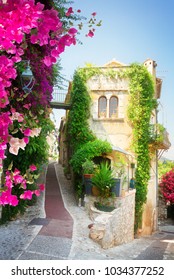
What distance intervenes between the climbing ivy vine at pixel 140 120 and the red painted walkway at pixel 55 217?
12.1 ft

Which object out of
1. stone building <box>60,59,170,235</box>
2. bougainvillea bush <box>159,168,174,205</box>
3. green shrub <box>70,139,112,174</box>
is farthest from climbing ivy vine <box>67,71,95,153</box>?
bougainvillea bush <box>159,168,174,205</box>

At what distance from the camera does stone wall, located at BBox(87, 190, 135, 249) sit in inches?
274

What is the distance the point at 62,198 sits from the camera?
1140 centimetres

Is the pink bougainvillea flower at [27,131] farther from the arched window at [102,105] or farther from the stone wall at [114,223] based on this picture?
the arched window at [102,105]

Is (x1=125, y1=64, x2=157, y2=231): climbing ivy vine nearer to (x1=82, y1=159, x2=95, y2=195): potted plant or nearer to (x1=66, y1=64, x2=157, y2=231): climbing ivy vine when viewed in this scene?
(x1=66, y1=64, x2=157, y2=231): climbing ivy vine

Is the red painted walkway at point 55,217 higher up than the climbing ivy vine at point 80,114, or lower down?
lower down

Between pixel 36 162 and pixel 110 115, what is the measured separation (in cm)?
544

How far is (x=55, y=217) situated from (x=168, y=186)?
1135cm

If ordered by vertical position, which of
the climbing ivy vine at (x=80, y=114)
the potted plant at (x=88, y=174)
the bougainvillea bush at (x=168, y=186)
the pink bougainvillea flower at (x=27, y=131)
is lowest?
the bougainvillea bush at (x=168, y=186)

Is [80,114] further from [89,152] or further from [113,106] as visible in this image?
[89,152]

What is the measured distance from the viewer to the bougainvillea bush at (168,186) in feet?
57.8

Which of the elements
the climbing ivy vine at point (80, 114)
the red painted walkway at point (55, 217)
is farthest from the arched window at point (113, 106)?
the red painted walkway at point (55, 217)

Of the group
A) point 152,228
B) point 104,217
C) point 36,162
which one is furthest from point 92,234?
point 152,228

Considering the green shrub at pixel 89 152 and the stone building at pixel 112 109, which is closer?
the green shrub at pixel 89 152
